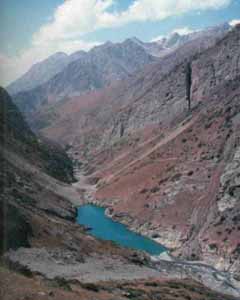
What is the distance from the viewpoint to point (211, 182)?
10812cm

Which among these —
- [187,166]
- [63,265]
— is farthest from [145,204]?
[63,265]

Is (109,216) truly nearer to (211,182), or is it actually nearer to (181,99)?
(211,182)

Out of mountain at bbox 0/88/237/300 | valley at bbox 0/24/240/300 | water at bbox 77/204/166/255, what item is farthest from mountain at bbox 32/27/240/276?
mountain at bbox 0/88/237/300

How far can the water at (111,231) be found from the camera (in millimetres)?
98938

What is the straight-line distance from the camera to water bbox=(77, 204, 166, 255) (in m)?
98.9

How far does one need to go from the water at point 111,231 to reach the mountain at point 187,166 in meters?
2.24

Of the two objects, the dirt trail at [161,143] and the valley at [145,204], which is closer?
the valley at [145,204]

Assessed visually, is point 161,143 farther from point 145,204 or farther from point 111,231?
point 111,231

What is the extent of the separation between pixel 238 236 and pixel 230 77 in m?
81.9

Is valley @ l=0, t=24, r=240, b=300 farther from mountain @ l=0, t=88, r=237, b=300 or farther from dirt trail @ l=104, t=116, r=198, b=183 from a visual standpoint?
dirt trail @ l=104, t=116, r=198, b=183

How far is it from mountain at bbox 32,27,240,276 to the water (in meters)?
2.24

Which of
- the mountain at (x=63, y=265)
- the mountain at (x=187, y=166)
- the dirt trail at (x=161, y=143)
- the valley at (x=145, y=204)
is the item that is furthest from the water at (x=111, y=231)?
the dirt trail at (x=161, y=143)

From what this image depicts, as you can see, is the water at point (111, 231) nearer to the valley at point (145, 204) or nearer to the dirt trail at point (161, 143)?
the valley at point (145, 204)

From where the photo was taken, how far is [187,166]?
120062 mm
